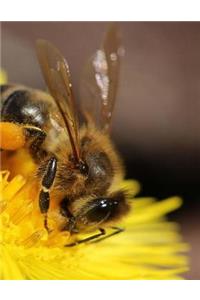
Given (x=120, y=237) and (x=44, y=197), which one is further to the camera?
(x=120, y=237)

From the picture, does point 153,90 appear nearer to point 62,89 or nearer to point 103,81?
point 103,81

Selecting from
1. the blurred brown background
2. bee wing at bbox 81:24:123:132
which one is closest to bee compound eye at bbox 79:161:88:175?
bee wing at bbox 81:24:123:132

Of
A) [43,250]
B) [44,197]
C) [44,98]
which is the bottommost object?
[43,250]

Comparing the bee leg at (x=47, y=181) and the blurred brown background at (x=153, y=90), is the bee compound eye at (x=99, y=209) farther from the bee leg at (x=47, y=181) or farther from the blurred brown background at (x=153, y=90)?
the blurred brown background at (x=153, y=90)

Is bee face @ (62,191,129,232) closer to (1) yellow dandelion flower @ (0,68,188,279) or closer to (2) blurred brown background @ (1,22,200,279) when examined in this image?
(1) yellow dandelion flower @ (0,68,188,279)

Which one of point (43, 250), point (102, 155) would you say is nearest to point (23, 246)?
point (43, 250)
